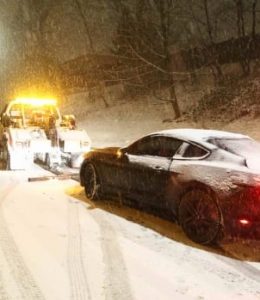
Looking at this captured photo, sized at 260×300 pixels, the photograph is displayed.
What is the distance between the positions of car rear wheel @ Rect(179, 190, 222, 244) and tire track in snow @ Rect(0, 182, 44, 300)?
2.21 m

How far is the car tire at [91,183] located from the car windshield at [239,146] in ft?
8.15

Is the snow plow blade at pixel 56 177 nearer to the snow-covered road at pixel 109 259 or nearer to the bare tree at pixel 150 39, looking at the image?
the snow-covered road at pixel 109 259

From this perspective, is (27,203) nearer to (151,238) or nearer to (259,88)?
(151,238)

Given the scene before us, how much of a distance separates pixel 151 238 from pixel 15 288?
2.28 metres

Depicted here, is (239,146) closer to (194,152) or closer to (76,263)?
(194,152)

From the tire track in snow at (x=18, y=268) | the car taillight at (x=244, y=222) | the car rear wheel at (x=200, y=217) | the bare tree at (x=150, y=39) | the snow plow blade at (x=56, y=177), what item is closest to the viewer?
the tire track in snow at (x=18, y=268)

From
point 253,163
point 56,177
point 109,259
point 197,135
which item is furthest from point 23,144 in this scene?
point 253,163

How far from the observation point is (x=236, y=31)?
108ft

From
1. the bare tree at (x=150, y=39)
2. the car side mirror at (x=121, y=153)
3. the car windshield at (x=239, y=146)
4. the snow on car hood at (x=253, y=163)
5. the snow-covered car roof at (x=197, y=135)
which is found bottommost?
the snow on car hood at (x=253, y=163)

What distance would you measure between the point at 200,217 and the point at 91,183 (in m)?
2.86

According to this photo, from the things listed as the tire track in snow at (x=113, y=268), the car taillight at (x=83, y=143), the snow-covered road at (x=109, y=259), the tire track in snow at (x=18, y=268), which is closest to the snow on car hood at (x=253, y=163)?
the snow-covered road at (x=109, y=259)

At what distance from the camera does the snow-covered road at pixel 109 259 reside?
15.8ft

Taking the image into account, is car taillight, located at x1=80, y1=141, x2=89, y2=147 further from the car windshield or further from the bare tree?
the bare tree

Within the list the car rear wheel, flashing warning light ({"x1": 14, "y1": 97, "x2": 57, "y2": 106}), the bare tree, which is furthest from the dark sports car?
the bare tree
